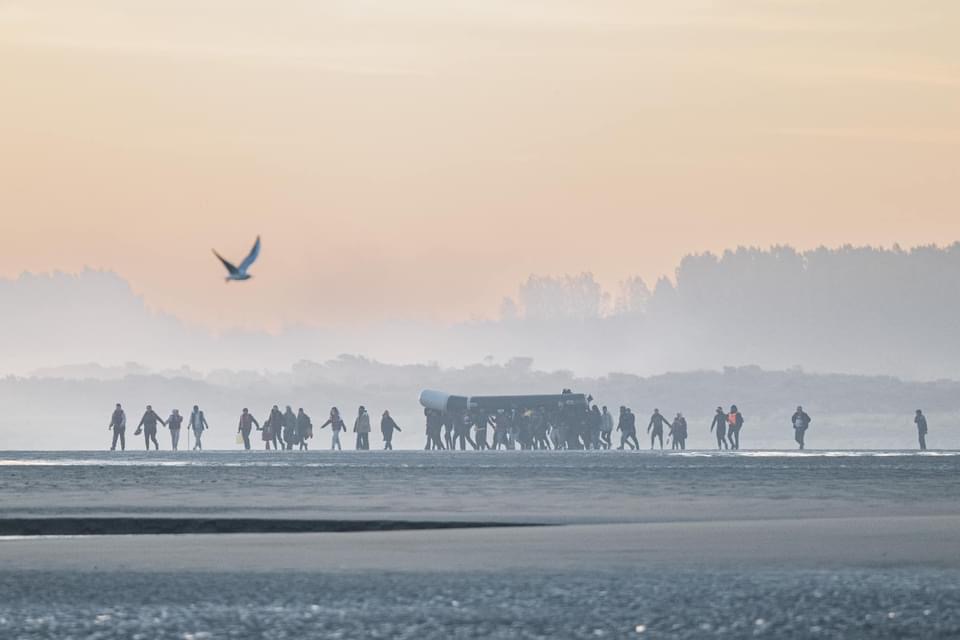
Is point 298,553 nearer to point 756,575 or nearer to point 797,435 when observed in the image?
point 756,575

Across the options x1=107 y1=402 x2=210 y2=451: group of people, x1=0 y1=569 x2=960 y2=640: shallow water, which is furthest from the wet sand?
x1=107 y1=402 x2=210 y2=451: group of people

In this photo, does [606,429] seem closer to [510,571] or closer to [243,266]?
[243,266]

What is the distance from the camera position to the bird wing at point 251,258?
103ft

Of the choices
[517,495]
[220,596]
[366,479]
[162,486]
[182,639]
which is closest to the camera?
[182,639]

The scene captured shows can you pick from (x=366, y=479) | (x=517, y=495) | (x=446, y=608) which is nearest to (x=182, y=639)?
(x=446, y=608)

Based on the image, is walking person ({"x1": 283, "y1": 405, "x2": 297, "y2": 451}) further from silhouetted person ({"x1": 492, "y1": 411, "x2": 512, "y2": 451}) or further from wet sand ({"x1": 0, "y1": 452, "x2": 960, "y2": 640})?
wet sand ({"x1": 0, "y1": 452, "x2": 960, "y2": 640})

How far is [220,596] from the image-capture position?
1211cm

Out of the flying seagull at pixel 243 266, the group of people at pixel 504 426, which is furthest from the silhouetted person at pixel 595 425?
the flying seagull at pixel 243 266

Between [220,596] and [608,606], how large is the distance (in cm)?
240

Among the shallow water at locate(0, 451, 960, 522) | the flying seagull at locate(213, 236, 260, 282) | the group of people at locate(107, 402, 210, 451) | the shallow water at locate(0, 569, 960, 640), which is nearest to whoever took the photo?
the shallow water at locate(0, 569, 960, 640)

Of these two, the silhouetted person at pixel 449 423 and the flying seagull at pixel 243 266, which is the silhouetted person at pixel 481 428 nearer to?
the silhouetted person at pixel 449 423

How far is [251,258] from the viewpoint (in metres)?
32.6

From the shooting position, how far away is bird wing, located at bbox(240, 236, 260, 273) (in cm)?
3151

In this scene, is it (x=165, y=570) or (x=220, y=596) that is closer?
(x=220, y=596)
